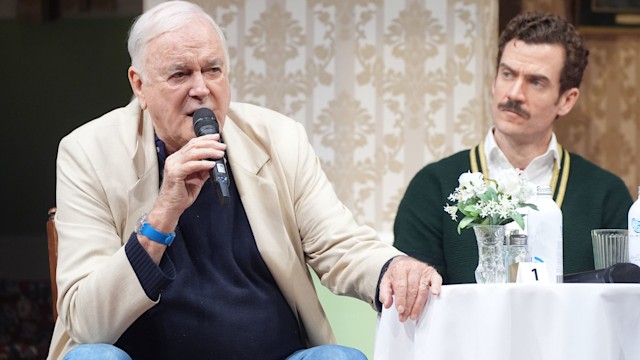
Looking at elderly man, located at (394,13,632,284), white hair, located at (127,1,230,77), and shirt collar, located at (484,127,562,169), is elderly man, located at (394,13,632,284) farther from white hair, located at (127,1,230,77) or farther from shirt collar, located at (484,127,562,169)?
white hair, located at (127,1,230,77)

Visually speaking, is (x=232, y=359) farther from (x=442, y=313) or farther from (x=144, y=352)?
(x=442, y=313)

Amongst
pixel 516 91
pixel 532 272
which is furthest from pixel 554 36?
pixel 532 272

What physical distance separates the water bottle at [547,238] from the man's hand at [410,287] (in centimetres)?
30

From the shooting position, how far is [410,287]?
7.52ft

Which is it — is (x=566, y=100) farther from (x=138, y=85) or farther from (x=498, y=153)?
(x=138, y=85)

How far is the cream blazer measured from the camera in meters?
2.46

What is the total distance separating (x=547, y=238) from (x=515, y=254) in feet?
0.31

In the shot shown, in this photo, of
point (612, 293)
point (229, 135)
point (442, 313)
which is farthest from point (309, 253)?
point (612, 293)

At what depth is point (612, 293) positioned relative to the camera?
223 cm

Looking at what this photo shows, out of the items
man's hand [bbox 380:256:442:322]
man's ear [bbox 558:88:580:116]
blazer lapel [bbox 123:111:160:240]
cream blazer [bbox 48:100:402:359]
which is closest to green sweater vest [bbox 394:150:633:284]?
man's ear [bbox 558:88:580:116]

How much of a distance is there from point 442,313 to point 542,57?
1.26 m

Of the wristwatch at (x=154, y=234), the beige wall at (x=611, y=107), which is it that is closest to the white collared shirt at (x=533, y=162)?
the wristwatch at (x=154, y=234)

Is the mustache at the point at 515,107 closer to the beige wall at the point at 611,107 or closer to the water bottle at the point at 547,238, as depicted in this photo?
the water bottle at the point at 547,238

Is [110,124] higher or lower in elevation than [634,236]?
higher
